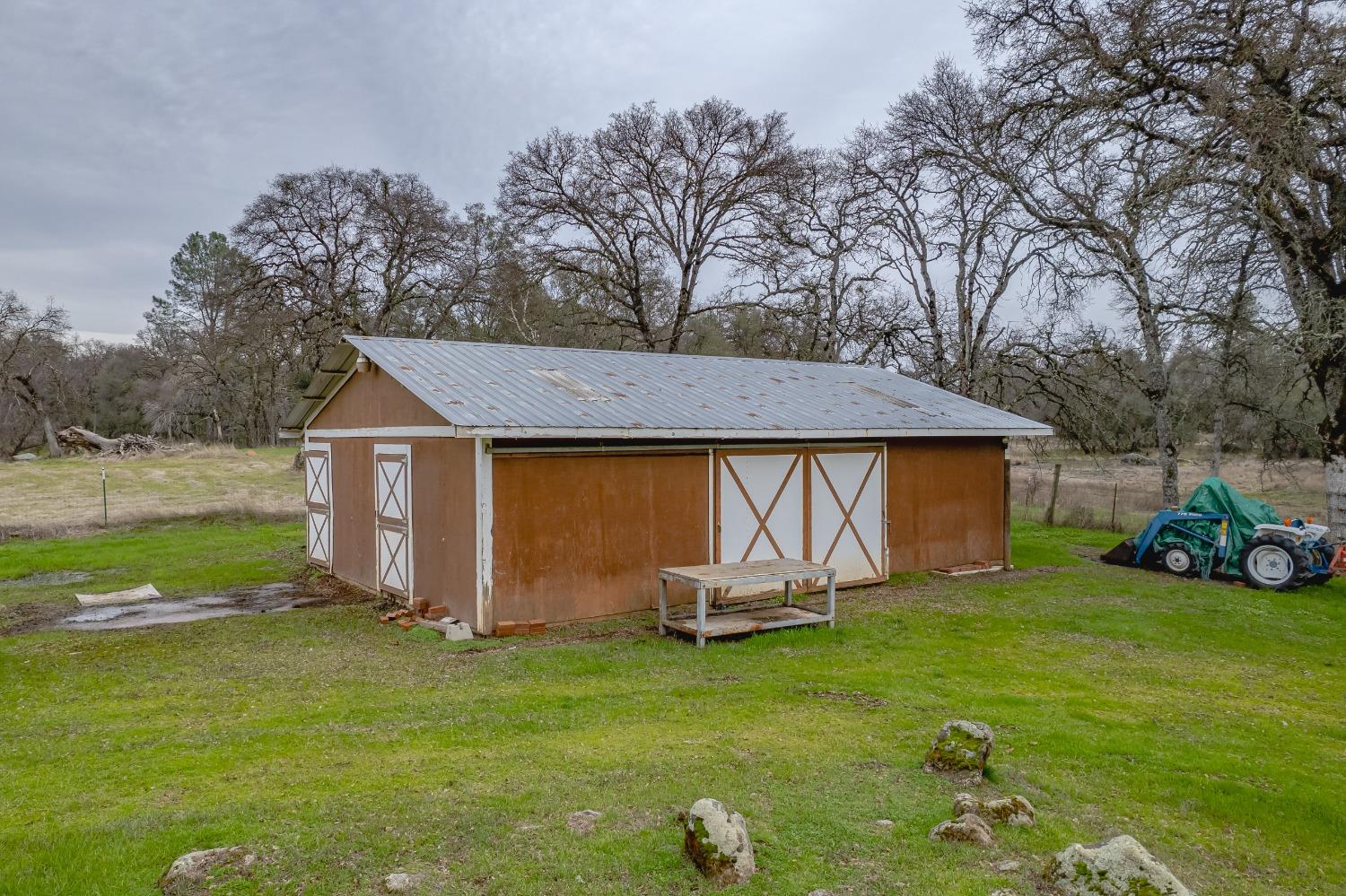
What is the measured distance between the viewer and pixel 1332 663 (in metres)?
8.52

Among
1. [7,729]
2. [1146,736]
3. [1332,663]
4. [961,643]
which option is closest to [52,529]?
[7,729]

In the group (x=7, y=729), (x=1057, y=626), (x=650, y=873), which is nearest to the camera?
(x=650, y=873)

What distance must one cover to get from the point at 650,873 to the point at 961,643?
251 inches

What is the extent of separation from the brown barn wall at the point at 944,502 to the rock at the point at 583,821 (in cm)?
954

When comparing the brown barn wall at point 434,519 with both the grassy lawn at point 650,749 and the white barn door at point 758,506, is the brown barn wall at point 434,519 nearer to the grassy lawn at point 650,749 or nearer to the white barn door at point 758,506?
the grassy lawn at point 650,749

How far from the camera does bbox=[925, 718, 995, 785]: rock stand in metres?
5.04

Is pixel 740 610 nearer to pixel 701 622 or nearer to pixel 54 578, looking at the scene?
pixel 701 622

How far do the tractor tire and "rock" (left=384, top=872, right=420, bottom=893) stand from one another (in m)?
13.5

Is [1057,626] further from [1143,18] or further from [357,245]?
[357,245]

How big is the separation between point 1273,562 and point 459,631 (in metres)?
12.4

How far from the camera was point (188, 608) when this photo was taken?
11.2 metres

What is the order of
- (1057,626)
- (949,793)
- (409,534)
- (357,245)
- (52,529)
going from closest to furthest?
(949,793) → (1057,626) → (409,534) → (52,529) → (357,245)

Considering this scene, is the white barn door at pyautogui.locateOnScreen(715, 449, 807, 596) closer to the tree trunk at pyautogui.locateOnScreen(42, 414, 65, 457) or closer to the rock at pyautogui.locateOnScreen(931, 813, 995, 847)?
the rock at pyautogui.locateOnScreen(931, 813, 995, 847)

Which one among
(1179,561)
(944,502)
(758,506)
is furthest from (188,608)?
(1179,561)
